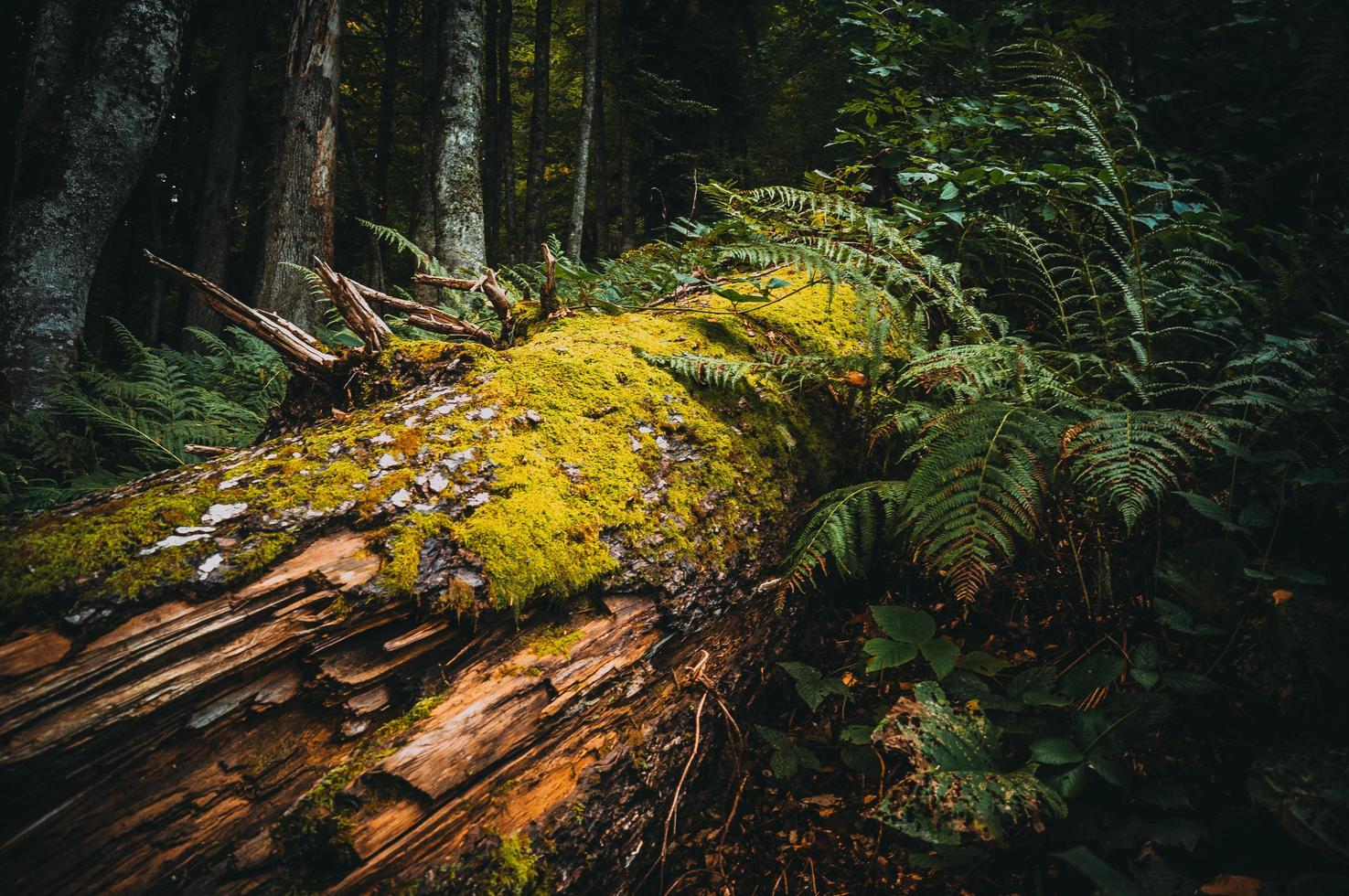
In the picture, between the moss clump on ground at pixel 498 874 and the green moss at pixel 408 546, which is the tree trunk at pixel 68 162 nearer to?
the green moss at pixel 408 546

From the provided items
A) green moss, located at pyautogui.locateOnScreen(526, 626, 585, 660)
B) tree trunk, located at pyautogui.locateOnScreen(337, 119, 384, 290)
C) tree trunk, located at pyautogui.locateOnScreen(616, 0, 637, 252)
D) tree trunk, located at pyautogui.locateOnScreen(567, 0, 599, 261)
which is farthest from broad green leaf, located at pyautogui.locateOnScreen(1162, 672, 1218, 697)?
tree trunk, located at pyautogui.locateOnScreen(337, 119, 384, 290)

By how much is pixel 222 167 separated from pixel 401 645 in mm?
11873

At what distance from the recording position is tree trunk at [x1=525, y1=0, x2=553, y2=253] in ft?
31.7

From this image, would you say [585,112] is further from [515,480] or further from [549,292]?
[515,480]

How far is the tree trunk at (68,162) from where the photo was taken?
13.6ft

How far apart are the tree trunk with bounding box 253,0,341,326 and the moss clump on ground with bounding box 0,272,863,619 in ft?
14.9

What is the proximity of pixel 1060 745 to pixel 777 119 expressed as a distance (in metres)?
12.0

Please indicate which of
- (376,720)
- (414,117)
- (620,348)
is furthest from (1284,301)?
(414,117)

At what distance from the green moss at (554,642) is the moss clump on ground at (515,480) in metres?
0.11

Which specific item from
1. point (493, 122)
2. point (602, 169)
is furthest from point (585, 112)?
point (493, 122)

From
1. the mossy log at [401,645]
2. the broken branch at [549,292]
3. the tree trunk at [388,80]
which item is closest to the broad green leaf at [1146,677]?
the mossy log at [401,645]

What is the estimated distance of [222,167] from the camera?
9.48 m

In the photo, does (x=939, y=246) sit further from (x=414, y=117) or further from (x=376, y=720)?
(x=414, y=117)

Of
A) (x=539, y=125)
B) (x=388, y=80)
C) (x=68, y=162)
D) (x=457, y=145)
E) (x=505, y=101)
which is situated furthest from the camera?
(x=505, y=101)
